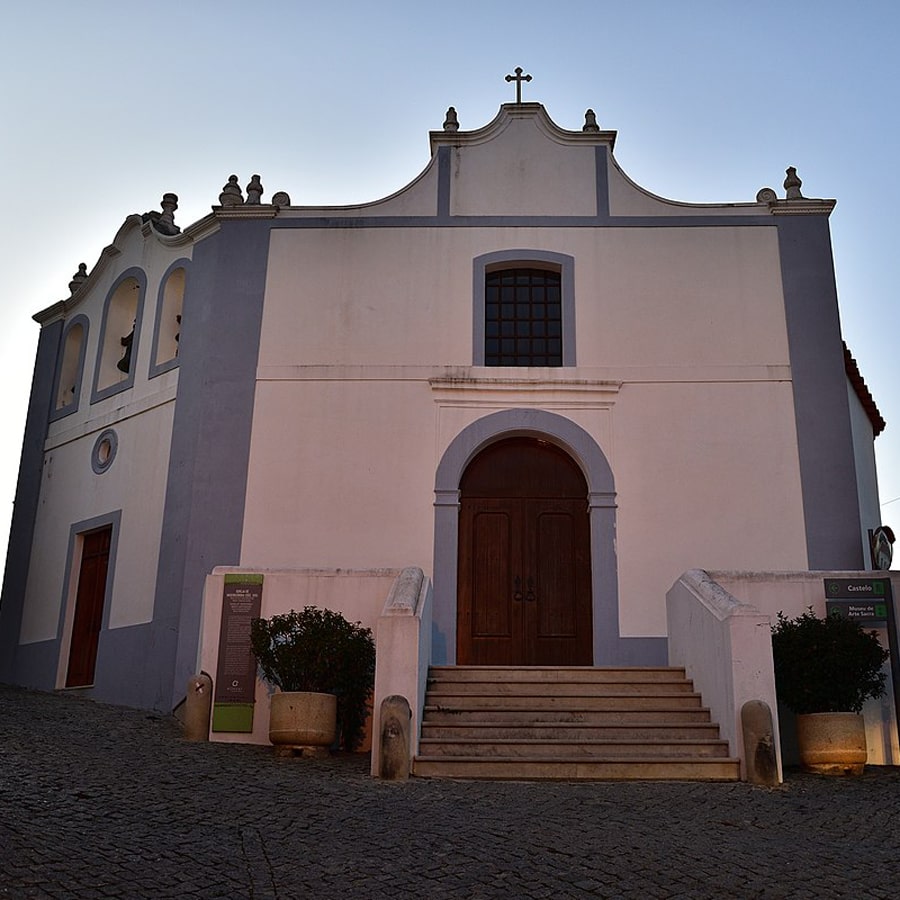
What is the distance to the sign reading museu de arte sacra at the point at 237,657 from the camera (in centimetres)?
1191

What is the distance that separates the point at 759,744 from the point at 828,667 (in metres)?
1.42

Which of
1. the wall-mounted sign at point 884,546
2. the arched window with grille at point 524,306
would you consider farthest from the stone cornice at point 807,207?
the wall-mounted sign at point 884,546

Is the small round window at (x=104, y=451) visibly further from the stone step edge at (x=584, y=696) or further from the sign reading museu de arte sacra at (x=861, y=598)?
the sign reading museu de arte sacra at (x=861, y=598)

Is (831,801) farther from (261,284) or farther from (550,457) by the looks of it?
(261,284)

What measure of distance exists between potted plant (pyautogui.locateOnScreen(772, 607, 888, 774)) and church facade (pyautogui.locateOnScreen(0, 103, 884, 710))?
10.7 feet

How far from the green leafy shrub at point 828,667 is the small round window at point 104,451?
1047 centimetres

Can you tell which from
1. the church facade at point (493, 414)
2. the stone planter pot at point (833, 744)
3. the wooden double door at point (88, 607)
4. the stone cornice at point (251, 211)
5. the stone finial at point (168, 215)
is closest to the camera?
the stone planter pot at point (833, 744)

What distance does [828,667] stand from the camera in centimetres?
1082

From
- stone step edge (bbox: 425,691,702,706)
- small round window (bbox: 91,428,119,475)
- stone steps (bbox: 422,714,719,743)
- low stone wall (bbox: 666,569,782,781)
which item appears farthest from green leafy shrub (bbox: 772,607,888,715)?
small round window (bbox: 91,428,119,475)

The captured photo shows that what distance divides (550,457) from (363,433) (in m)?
2.56

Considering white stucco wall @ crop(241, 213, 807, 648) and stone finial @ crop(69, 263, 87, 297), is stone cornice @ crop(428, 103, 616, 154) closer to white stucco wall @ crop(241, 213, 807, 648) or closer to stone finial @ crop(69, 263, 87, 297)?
white stucco wall @ crop(241, 213, 807, 648)

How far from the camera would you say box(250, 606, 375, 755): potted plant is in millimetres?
10961

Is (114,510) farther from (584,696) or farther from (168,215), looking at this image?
(584,696)

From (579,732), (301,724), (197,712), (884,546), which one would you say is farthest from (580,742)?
(884,546)
